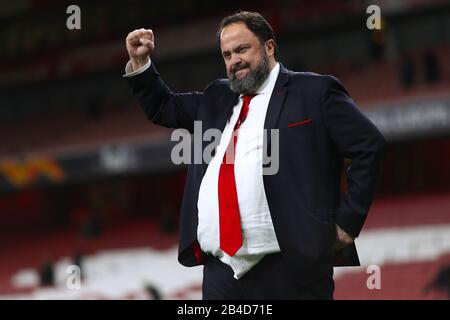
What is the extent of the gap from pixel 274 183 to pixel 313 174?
145 millimetres

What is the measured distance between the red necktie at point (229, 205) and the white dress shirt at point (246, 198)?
2cm

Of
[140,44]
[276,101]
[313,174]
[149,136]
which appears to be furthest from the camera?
[149,136]

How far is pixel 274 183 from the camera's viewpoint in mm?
2754

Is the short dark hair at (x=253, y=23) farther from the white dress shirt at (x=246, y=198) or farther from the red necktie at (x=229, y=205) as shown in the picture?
the red necktie at (x=229, y=205)

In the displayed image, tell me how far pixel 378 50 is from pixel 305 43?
170 cm

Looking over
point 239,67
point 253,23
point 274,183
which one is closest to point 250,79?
point 239,67

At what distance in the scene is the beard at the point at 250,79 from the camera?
9.48 feet

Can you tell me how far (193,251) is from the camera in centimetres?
292

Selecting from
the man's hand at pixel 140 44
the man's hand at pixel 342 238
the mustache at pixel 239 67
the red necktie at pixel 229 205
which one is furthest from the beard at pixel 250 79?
the man's hand at pixel 342 238

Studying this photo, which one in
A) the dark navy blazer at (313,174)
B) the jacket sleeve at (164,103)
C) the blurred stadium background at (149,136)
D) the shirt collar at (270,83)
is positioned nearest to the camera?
the dark navy blazer at (313,174)

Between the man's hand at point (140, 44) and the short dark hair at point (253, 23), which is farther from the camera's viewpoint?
the man's hand at point (140, 44)

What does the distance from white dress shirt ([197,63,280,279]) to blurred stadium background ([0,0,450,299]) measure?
27.0 feet

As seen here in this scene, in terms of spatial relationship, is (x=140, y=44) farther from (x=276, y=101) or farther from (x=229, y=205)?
(x=229, y=205)

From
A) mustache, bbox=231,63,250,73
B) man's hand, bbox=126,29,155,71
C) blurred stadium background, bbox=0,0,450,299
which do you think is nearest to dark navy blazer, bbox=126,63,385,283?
mustache, bbox=231,63,250,73
